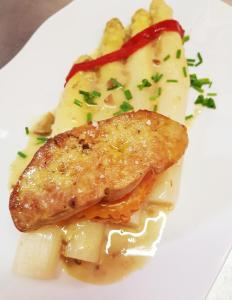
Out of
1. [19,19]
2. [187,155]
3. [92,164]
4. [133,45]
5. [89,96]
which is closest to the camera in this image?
[92,164]

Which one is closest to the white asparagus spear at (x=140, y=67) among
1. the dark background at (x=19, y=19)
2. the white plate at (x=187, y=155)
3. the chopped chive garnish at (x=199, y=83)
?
the white plate at (x=187, y=155)

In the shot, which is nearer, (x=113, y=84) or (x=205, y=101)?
(x=205, y=101)

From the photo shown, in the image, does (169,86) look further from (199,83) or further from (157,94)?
(199,83)

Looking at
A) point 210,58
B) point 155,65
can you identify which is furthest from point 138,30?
point 210,58

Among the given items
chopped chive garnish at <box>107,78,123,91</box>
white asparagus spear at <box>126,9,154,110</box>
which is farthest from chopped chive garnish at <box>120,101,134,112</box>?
chopped chive garnish at <box>107,78,123,91</box>

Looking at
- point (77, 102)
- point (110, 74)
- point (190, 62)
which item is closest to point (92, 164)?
point (77, 102)
